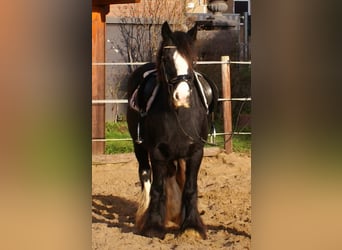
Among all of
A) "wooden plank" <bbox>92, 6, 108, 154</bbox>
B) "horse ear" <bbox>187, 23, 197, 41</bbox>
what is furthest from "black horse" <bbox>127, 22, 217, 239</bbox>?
"wooden plank" <bbox>92, 6, 108, 154</bbox>

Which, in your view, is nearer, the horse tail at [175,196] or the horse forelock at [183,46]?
the horse forelock at [183,46]

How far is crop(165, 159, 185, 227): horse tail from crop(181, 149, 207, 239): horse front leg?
3cm

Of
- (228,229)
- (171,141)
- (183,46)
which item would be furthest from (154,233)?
(183,46)

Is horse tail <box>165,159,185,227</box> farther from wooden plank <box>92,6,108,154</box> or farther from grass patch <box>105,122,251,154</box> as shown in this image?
wooden plank <box>92,6,108,154</box>

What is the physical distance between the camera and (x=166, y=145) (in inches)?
133

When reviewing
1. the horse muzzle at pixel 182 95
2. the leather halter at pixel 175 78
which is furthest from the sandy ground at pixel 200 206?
the leather halter at pixel 175 78

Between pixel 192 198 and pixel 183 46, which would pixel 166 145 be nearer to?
pixel 192 198

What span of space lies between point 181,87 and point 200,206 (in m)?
0.74

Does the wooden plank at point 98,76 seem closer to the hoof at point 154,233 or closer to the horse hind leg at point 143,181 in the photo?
the horse hind leg at point 143,181

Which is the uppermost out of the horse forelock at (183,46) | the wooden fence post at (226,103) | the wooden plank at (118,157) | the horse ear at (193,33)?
the horse ear at (193,33)

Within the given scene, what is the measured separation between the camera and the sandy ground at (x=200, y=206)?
11.0 feet
